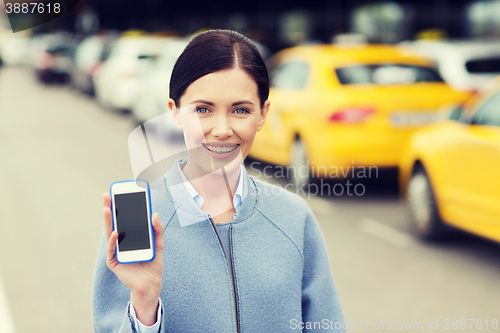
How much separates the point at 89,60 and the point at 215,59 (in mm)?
21437

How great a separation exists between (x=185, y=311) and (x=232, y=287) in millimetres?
131

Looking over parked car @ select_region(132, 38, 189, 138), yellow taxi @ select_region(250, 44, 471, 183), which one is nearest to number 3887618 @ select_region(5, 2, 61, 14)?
yellow taxi @ select_region(250, 44, 471, 183)

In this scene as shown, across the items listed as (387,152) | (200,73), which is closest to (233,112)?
Result: (200,73)

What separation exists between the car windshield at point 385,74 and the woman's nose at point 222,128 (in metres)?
6.26

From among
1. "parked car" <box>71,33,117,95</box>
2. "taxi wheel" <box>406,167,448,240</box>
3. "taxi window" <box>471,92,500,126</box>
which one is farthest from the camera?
"parked car" <box>71,33,117,95</box>

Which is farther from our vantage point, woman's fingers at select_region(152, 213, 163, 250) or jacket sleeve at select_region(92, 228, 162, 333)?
jacket sleeve at select_region(92, 228, 162, 333)

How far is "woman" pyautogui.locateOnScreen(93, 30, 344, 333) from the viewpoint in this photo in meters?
1.58

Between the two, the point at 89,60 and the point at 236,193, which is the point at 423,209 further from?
the point at 89,60

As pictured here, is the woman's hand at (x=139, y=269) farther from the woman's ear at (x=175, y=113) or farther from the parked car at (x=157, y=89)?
the parked car at (x=157, y=89)

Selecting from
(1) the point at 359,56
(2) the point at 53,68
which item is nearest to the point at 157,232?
(1) the point at 359,56

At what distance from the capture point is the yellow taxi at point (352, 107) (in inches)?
288

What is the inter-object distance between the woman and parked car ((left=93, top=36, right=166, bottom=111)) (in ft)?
44.9

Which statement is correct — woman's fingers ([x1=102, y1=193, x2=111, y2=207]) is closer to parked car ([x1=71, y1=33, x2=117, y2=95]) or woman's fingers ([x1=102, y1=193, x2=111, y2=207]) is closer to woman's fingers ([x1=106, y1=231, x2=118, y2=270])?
woman's fingers ([x1=106, y1=231, x2=118, y2=270])
